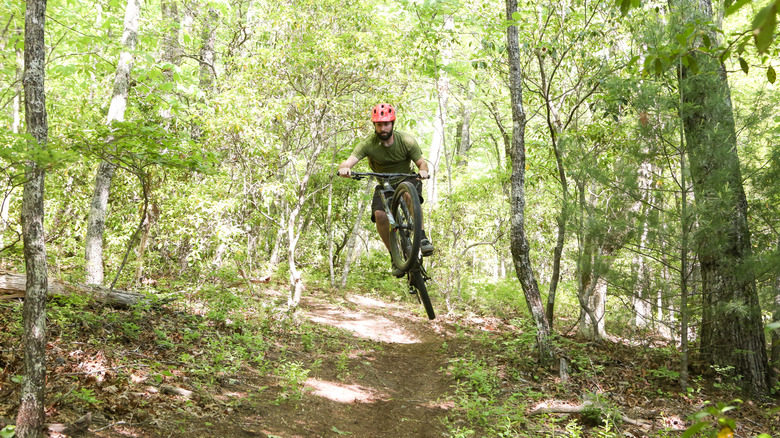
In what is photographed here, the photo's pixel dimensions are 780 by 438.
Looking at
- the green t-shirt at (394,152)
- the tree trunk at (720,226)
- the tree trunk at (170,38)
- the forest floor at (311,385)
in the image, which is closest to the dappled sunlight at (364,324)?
the forest floor at (311,385)

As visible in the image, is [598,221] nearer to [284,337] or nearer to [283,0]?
[284,337]

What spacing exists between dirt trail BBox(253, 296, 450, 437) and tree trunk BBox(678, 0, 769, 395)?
12.6 feet

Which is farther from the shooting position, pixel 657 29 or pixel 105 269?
pixel 105 269

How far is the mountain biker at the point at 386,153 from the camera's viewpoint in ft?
19.1

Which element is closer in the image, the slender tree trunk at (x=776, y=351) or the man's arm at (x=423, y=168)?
the man's arm at (x=423, y=168)

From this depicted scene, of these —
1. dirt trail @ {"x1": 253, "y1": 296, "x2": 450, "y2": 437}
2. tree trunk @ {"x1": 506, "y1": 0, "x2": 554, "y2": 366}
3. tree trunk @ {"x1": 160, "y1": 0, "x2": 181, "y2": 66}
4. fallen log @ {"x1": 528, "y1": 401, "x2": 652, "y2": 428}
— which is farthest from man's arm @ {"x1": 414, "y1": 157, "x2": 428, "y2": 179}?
tree trunk @ {"x1": 160, "y1": 0, "x2": 181, "y2": 66}

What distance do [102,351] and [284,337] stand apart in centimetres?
323

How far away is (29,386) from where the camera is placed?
3.06 metres

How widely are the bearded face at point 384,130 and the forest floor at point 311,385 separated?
2.94 meters

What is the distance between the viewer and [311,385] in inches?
235

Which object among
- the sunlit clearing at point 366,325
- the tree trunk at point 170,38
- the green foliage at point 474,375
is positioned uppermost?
the tree trunk at point 170,38

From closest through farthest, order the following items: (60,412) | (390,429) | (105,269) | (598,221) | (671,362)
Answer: (60,412), (390,429), (598,221), (671,362), (105,269)

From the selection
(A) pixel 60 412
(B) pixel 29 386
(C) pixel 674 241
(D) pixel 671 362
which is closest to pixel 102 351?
(A) pixel 60 412

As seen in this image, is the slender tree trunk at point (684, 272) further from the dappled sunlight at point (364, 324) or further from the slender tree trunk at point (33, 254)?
the slender tree trunk at point (33, 254)
